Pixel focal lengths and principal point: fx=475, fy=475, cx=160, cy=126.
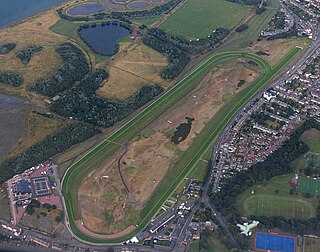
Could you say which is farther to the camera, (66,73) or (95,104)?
(66,73)

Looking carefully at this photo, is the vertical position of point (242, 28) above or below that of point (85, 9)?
above

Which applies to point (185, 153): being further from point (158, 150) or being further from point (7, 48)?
point (7, 48)

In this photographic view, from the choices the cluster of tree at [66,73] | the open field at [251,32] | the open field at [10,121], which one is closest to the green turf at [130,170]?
the open field at [10,121]

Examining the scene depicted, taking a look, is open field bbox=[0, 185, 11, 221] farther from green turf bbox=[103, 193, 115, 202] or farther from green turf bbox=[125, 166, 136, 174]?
green turf bbox=[125, 166, 136, 174]

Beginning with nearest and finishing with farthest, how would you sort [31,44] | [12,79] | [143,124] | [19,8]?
[143,124]
[12,79]
[31,44]
[19,8]

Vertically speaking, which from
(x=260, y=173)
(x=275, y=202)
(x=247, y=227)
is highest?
(x=260, y=173)

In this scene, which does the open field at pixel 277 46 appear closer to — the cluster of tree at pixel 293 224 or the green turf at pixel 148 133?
the green turf at pixel 148 133

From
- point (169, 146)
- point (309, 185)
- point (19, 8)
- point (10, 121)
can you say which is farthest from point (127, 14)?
point (309, 185)

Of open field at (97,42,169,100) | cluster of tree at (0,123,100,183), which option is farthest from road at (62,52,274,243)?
open field at (97,42,169,100)
